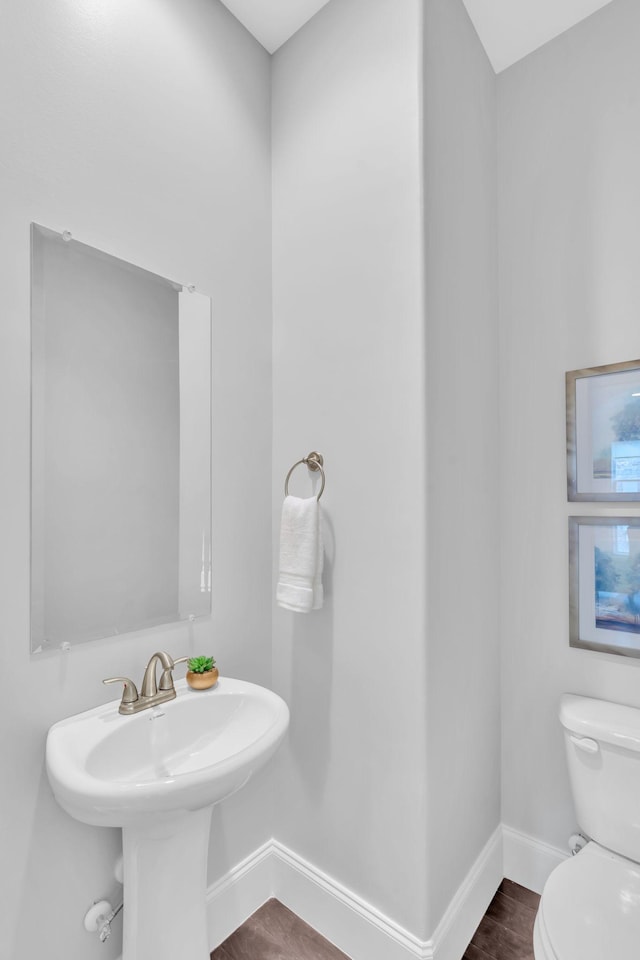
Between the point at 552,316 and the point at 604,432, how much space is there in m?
0.42

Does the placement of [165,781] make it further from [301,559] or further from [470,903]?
[470,903]

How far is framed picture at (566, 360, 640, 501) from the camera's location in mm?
1447

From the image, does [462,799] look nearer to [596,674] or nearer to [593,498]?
[596,674]

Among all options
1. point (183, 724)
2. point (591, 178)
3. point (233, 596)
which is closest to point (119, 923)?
point (183, 724)

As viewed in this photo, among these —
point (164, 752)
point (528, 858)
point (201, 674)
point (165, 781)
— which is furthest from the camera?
point (528, 858)

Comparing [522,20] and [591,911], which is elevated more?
[522,20]

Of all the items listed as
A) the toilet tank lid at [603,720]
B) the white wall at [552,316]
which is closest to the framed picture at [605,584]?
the white wall at [552,316]

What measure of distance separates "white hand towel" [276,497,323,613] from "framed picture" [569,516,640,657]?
32.1 inches

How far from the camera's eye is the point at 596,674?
150 centimetres

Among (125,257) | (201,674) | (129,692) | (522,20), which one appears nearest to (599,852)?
(201,674)

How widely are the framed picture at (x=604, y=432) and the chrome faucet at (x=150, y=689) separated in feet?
4.23

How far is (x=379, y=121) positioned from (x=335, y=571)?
126cm

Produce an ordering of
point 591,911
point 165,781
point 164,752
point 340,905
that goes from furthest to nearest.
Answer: point 340,905 < point 164,752 < point 591,911 < point 165,781

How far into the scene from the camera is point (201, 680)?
4.15ft
